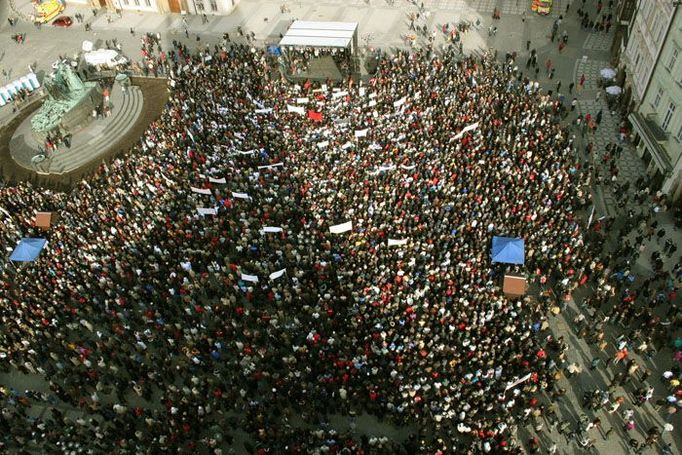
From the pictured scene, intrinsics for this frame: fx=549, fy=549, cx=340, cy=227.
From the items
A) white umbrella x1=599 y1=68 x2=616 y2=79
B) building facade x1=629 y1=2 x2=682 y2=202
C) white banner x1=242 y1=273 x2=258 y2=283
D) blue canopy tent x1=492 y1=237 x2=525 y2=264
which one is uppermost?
building facade x1=629 y1=2 x2=682 y2=202

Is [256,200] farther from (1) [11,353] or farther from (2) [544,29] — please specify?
(2) [544,29]

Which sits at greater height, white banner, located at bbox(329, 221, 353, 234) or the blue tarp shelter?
white banner, located at bbox(329, 221, 353, 234)

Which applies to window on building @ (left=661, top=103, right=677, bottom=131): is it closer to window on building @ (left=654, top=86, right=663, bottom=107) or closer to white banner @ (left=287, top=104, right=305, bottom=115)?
window on building @ (left=654, top=86, right=663, bottom=107)

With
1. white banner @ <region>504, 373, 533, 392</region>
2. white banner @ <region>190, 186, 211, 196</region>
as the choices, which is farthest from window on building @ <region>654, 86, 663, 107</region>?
white banner @ <region>190, 186, 211, 196</region>

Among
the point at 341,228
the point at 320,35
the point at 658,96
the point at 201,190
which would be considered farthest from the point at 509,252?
the point at 320,35

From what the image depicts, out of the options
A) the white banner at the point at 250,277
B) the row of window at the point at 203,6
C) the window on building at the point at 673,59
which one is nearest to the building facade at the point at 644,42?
the window on building at the point at 673,59

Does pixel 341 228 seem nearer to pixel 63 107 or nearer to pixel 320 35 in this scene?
pixel 320 35

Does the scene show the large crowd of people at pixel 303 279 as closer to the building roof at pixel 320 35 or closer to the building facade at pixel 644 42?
the building facade at pixel 644 42

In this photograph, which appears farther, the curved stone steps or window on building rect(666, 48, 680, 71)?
the curved stone steps
